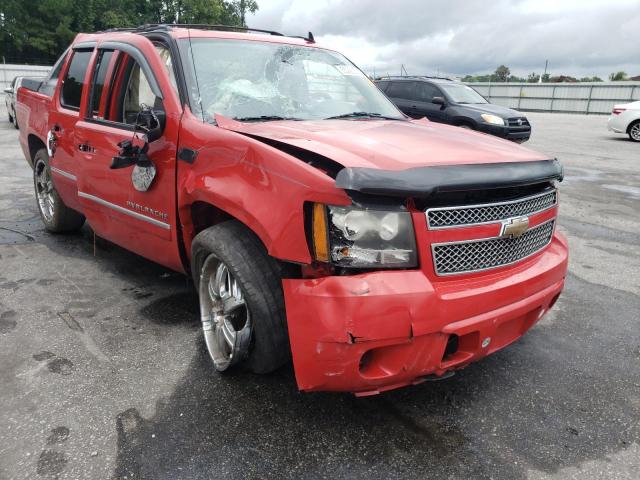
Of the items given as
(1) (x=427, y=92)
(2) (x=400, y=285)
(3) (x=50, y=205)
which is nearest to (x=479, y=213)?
(2) (x=400, y=285)

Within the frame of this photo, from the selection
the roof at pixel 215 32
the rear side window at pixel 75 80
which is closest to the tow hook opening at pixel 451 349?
the roof at pixel 215 32

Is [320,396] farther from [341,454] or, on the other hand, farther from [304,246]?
[304,246]

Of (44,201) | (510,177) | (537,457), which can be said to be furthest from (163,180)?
(44,201)

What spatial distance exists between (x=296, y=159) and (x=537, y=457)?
1.67 meters

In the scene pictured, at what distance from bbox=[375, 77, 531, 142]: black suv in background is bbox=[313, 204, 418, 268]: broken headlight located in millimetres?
10336

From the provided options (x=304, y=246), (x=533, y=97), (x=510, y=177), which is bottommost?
(x=533, y=97)

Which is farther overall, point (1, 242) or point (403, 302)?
point (1, 242)

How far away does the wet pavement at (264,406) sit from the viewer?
2.24 m

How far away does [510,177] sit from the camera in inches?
92.8

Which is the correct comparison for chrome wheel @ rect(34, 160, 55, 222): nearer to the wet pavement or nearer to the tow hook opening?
the wet pavement

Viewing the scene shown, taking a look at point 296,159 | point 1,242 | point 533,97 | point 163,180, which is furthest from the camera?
point 533,97

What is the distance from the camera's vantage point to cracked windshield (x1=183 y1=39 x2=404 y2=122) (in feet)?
10.2

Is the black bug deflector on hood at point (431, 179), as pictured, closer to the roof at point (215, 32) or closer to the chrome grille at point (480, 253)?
the chrome grille at point (480, 253)

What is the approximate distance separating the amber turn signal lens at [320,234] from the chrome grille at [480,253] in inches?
17.7
